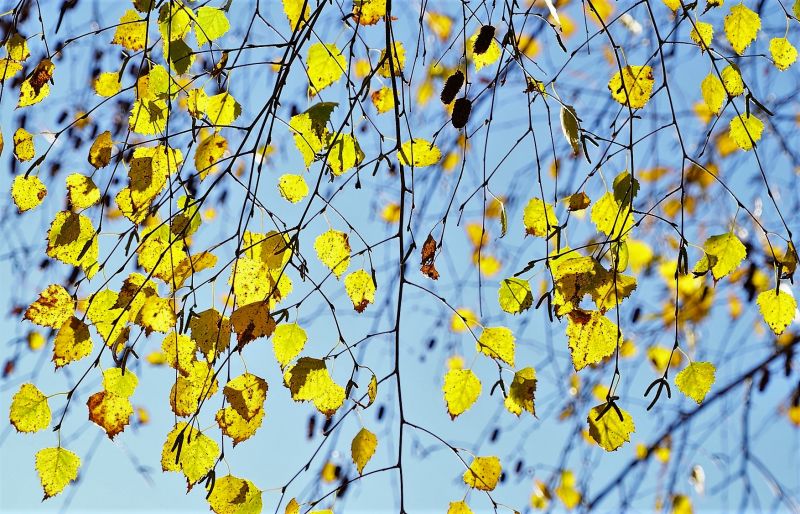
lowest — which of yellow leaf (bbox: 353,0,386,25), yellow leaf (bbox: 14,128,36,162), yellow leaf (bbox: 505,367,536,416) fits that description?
yellow leaf (bbox: 505,367,536,416)

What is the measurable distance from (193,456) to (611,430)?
0.41 meters

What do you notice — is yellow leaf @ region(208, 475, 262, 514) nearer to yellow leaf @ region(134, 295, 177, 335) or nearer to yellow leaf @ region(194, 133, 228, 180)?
yellow leaf @ region(134, 295, 177, 335)

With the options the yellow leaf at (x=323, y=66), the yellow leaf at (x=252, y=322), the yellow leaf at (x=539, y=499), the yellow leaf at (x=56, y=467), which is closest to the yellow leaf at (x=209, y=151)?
the yellow leaf at (x=323, y=66)

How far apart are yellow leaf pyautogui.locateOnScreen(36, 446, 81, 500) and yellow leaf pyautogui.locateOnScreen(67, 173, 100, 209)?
26 centimetres

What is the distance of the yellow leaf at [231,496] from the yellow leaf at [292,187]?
0.32 m

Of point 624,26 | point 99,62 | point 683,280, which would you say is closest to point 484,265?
point 683,280

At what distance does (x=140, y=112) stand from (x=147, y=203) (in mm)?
132

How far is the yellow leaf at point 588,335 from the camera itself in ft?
2.67

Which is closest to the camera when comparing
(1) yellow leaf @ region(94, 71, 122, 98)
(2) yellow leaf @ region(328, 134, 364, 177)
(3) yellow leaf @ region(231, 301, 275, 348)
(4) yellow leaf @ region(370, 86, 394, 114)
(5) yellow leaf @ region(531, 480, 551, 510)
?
(3) yellow leaf @ region(231, 301, 275, 348)

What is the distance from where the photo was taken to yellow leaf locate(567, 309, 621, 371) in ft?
2.67

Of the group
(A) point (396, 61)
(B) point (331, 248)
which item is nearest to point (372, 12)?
(A) point (396, 61)

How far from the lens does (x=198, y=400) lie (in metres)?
0.84

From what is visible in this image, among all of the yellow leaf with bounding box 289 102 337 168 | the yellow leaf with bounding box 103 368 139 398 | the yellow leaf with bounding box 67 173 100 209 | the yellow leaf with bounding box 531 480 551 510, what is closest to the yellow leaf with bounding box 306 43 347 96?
the yellow leaf with bounding box 289 102 337 168

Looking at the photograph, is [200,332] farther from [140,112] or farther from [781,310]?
[781,310]
